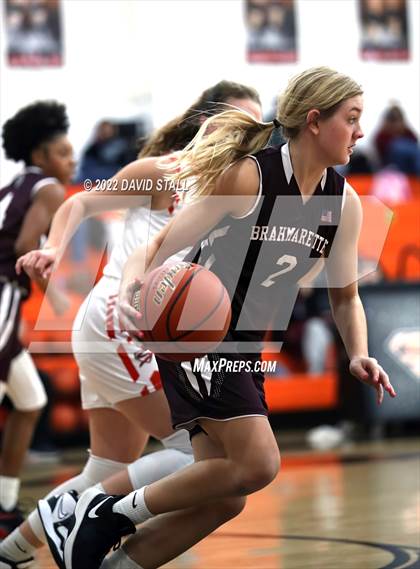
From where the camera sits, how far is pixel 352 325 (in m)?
3.93

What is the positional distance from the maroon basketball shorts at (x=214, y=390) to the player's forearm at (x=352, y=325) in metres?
0.36

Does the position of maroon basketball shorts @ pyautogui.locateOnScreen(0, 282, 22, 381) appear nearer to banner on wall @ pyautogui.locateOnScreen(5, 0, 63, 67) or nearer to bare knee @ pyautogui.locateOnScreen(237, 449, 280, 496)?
bare knee @ pyautogui.locateOnScreen(237, 449, 280, 496)

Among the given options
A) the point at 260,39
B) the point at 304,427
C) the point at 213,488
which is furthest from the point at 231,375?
the point at 260,39

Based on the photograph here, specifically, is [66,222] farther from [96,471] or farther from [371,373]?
[371,373]

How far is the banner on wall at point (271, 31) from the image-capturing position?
14.8 meters

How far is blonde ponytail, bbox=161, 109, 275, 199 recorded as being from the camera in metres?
3.68

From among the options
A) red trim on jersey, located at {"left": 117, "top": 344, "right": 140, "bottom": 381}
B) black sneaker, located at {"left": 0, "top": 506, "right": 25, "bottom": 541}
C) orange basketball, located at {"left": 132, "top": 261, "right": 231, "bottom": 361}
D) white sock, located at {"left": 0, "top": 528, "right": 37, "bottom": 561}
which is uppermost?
orange basketball, located at {"left": 132, "top": 261, "right": 231, "bottom": 361}

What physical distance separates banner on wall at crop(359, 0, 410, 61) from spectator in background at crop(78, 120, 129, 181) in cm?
448

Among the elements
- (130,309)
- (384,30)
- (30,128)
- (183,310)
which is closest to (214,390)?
(183,310)

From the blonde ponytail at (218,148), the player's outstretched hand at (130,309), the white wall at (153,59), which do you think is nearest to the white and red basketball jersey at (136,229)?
the blonde ponytail at (218,148)

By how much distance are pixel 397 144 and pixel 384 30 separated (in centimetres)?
254

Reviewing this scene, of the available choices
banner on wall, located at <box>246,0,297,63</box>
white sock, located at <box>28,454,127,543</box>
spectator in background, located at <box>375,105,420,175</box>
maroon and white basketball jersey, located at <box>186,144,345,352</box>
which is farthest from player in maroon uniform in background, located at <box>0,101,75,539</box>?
banner on wall, located at <box>246,0,297,63</box>

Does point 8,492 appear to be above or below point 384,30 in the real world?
below

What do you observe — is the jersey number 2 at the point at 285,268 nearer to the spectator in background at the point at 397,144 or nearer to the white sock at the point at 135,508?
the white sock at the point at 135,508
